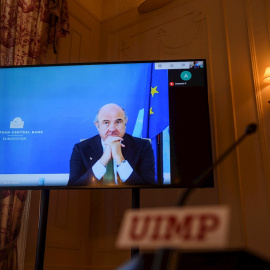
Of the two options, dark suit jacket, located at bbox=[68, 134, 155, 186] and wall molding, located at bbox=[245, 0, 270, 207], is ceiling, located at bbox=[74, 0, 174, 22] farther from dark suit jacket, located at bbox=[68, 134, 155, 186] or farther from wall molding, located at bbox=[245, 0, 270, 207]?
dark suit jacket, located at bbox=[68, 134, 155, 186]

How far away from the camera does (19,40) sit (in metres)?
2.35

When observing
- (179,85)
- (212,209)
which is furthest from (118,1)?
(212,209)

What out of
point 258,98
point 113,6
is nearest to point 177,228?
point 258,98

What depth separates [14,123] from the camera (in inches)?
77.1

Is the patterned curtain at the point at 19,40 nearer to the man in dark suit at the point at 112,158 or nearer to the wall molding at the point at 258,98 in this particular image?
the man in dark suit at the point at 112,158

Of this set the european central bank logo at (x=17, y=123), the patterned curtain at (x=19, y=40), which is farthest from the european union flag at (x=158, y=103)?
the patterned curtain at (x=19, y=40)

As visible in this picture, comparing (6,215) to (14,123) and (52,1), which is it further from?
(52,1)

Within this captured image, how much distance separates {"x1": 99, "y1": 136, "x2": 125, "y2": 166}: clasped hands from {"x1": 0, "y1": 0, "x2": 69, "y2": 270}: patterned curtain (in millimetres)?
683

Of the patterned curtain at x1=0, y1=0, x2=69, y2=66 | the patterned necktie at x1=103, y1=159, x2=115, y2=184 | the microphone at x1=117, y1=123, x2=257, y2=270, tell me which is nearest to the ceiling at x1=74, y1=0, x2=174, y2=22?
the patterned curtain at x1=0, y1=0, x2=69, y2=66

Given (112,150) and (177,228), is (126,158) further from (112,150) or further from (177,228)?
(177,228)

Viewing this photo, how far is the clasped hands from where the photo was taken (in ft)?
6.07

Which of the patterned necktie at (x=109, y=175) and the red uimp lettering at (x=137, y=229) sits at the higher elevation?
the patterned necktie at (x=109, y=175)

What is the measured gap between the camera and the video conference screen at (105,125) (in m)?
1.83

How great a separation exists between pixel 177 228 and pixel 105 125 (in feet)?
5.00
